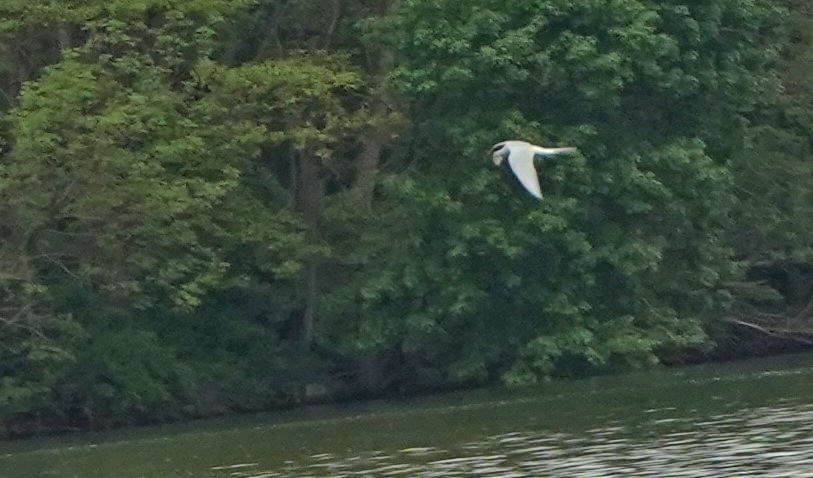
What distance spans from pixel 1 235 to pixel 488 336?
8759 millimetres

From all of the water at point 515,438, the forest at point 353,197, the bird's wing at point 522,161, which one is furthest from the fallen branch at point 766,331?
the bird's wing at point 522,161

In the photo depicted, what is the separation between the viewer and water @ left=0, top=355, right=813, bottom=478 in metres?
24.6

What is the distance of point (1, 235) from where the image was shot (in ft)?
118

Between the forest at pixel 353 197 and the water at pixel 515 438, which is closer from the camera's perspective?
the water at pixel 515 438

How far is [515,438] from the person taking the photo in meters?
28.3

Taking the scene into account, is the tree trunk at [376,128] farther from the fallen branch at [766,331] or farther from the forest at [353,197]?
the fallen branch at [766,331]

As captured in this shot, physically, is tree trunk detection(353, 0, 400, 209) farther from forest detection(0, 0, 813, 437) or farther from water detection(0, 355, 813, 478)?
water detection(0, 355, 813, 478)

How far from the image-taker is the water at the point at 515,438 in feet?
80.8

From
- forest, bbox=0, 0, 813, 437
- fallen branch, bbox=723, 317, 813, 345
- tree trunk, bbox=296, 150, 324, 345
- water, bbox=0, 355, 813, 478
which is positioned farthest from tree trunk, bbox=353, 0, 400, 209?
fallen branch, bbox=723, 317, 813, 345

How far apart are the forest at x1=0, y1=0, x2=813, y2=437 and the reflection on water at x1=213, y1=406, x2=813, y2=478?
26.6 ft

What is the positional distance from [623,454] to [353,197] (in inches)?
558

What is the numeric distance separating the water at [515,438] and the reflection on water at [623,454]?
0.02 metres

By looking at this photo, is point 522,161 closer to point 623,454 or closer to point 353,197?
point 623,454

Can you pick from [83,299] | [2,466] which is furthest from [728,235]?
[2,466]
